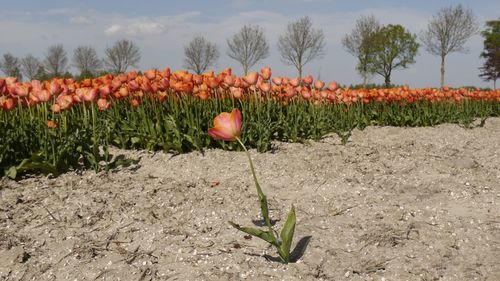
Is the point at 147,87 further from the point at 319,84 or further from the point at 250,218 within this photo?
the point at 319,84

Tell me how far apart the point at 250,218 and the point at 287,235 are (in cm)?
80

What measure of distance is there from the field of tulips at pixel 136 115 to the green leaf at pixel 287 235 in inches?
87.9

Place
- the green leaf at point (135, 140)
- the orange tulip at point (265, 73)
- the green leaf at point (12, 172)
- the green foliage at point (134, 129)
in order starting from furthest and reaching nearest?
the orange tulip at point (265, 73) < the green leaf at point (135, 140) < the green foliage at point (134, 129) < the green leaf at point (12, 172)

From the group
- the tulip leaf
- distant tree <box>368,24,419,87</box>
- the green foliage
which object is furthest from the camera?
distant tree <box>368,24,419,87</box>

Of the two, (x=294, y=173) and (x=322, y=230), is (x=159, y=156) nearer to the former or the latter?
(x=294, y=173)

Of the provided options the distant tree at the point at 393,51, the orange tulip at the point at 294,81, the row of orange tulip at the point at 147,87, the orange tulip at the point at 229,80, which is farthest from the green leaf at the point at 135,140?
the distant tree at the point at 393,51

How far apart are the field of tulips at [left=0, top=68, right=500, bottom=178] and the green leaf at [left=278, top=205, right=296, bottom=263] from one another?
2233 mm

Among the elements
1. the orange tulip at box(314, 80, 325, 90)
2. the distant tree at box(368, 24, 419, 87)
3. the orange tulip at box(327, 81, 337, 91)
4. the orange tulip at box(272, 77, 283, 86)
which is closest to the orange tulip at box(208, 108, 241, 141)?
the orange tulip at box(272, 77, 283, 86)

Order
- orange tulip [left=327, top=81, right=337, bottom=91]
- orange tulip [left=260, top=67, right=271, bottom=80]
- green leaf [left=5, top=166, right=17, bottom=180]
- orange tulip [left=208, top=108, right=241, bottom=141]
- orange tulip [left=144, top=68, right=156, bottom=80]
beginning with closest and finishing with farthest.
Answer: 1. orange tulip [left=208, top=108, right=241, bottom=141]
2. green leaf [left=5, top=166, right=17, bottom=180]
3. orange tulip [left=144, top=68, right=156, bottom=80]
4. orange tulip [left=260, top=67, right=271, bottom=80]
5. orange tulip [left=327, top=81, right=337, bottom=91]

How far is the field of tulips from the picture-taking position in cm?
455

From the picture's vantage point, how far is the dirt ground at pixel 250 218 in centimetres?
285

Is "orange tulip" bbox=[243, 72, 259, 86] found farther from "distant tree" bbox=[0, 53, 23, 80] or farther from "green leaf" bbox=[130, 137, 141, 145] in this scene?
"distant tree" bbox=[0, 53, 23, 80]

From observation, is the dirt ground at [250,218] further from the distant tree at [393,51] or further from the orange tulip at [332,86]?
the distant tree at [393,51]

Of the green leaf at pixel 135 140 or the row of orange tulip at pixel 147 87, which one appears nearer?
the row of orange tulip at pixel 147 87
